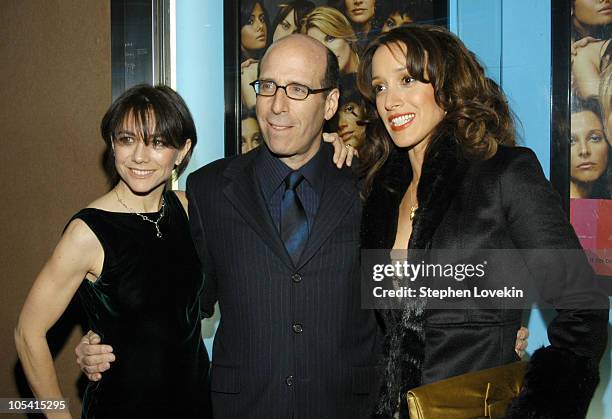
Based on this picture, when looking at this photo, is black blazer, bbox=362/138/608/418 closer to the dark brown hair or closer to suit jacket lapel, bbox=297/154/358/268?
suit jacket lapel, bbox=297/154/358/268

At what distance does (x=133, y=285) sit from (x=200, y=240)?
290 millimetres

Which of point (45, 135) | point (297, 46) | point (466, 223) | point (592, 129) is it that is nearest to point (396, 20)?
point (297, 46)

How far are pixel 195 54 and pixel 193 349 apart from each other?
143cm

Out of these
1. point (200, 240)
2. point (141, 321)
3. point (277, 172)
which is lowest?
point (141, 321)

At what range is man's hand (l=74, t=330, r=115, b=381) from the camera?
204cm

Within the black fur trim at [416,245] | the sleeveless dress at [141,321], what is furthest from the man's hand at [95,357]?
the black fur trim at [416,245]

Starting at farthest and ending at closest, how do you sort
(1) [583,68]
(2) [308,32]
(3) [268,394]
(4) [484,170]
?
(2) [308,32]
(1) [583,68]
(3) [268,394]
(4) [484,170]

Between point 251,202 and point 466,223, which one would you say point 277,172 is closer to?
point 251,202

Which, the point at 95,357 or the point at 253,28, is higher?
the point at 253,28

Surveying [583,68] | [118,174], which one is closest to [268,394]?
[118,174]

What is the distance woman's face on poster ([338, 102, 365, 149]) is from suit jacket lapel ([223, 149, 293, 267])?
71 centimetres

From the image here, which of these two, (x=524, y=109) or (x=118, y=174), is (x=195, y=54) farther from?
(x=524, y=109)

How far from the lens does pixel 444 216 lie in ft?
6.07

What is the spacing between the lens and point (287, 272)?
207 centimetres
